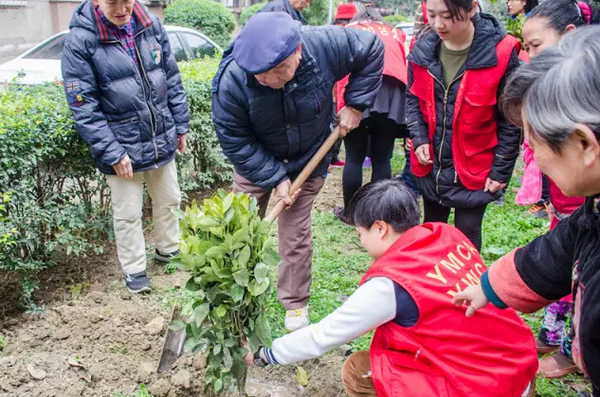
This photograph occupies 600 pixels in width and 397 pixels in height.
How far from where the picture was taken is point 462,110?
114 inches

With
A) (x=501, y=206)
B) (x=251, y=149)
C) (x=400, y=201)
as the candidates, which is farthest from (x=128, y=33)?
(x=501, y=206)

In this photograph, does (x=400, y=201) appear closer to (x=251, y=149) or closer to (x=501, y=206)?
(x=251, y=149)

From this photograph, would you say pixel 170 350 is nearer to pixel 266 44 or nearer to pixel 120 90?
pixel 120 90

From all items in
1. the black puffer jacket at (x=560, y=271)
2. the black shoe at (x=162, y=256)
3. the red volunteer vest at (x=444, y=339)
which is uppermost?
the black puffer jacket at (x=560, y=271)

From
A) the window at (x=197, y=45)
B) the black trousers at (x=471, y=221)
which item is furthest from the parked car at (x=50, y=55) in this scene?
Answer: the black trousers at (x=471, y=221)

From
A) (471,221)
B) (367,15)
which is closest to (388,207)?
(471,221)

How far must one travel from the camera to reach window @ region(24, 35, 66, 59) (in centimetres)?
740

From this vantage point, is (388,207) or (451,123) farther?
(451,123)

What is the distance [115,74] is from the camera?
10.5 feet

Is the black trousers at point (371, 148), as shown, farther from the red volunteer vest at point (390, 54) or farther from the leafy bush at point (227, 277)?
the leafy bush at point (227, 277)

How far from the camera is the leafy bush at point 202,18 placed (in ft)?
50.8

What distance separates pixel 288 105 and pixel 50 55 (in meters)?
6.05

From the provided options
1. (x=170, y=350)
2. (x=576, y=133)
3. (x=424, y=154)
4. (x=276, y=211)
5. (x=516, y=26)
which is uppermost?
(x=576, y=133)

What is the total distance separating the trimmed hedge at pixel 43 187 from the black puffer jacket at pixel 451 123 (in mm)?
2181
